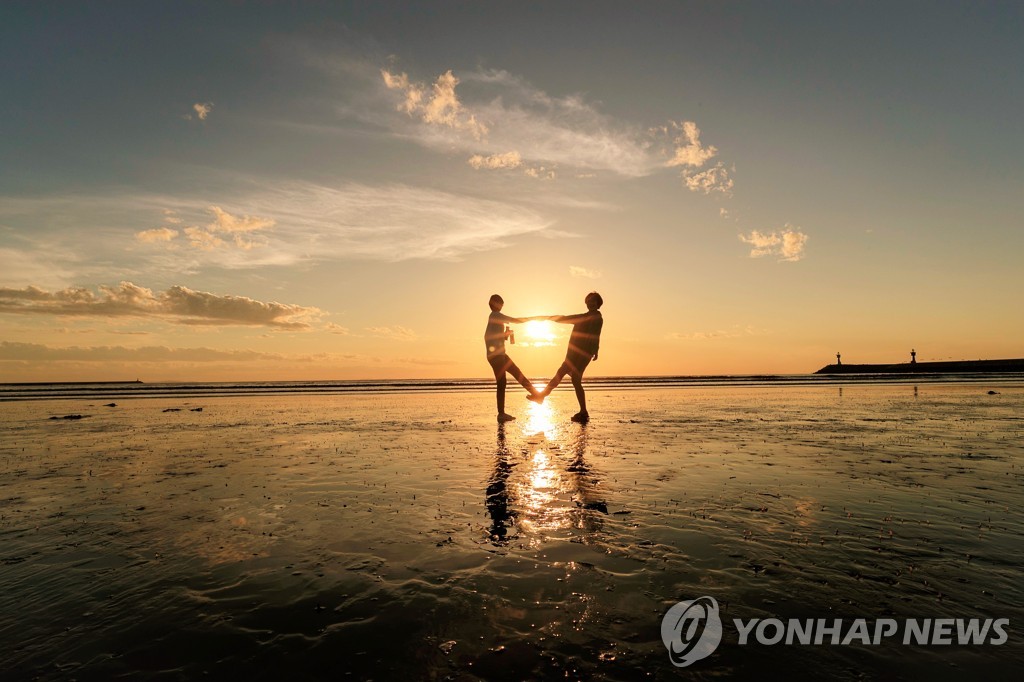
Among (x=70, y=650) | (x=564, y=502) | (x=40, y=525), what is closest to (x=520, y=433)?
(x=564, y=502)

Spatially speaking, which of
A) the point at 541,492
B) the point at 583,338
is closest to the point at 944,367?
the point at 583,338

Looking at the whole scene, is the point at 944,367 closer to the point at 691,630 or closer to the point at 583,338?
the point at 583,338

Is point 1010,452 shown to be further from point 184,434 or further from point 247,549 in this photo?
point 184,434

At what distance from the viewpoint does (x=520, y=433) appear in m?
14.8

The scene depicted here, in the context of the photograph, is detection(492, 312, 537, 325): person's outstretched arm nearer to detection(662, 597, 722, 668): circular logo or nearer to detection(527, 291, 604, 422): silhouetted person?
detection(527, 291, 604, 422): silhouetted person

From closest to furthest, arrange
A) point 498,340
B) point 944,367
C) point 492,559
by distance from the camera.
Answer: point 492,559 < point 498,340 < point 944,367

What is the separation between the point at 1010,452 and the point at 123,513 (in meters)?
16.9

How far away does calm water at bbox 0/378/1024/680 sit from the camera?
10.6 ft

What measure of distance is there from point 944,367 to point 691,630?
380ft

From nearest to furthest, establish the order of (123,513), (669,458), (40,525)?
(40,525)
(123,513)
(669,458)
